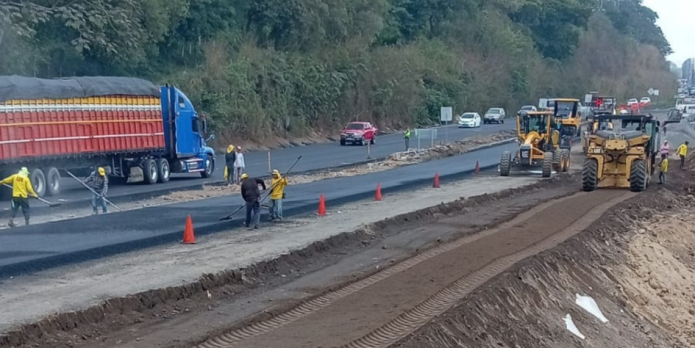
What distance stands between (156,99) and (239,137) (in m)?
20.1

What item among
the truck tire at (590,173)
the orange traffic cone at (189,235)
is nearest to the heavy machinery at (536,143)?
the truck tire at (590,173)

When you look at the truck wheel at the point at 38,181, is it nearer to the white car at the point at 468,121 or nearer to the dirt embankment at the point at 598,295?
the dirt embankment at the point at 598,295

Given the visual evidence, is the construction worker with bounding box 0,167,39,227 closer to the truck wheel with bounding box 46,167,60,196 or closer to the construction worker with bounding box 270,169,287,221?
the construction worker with bounding box 270,169,287,221

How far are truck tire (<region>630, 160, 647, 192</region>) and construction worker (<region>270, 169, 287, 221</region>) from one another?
15761mm

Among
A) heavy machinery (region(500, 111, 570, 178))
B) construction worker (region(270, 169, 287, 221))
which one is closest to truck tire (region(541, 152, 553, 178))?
heavy machinery (region(500, 111, 570, 178))

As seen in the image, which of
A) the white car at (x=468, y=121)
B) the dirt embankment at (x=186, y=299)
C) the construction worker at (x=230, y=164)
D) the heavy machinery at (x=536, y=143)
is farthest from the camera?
the white car at (x=468, y=121)

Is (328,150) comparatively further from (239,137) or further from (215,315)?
(215,315)

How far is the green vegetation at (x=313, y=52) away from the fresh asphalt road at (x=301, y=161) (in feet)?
12.7

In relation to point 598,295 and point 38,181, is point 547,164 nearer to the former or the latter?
point 38,181

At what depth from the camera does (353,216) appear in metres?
28.1

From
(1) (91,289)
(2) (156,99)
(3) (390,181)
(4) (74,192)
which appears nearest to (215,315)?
(1) (91,289)

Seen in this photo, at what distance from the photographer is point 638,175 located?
36.4 metres

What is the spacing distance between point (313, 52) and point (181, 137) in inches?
1251

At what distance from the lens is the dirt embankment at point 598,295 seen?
15461 millimetres
